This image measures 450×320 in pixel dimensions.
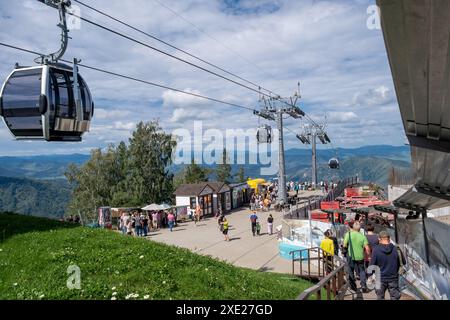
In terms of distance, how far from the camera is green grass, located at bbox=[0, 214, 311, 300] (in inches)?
283

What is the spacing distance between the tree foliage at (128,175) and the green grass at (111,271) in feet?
165

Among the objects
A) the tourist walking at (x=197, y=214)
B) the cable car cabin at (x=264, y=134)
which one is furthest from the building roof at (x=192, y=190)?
the cable car cabin at (x=264, y=134)

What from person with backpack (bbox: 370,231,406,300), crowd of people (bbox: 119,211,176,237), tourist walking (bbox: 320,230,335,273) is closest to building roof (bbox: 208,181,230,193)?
crowd of people (bbox: 119,211,176,237)

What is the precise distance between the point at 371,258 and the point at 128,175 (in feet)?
199

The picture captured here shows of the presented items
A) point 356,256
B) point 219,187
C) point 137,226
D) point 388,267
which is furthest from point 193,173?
point 388,267

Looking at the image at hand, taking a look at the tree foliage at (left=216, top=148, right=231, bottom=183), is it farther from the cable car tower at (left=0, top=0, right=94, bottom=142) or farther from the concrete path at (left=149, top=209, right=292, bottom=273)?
the cable car tower at (left=0, top=0, right=94, bottom=142)

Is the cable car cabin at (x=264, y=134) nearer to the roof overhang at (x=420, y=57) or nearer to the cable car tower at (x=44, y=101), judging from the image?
the cable car tower at (x=44, y=101)

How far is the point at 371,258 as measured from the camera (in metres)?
8.20

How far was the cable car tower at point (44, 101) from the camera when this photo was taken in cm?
1024

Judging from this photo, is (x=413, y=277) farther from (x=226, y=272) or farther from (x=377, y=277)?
(x=226, y=272)

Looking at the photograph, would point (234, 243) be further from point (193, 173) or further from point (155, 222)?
point (193, 173)
